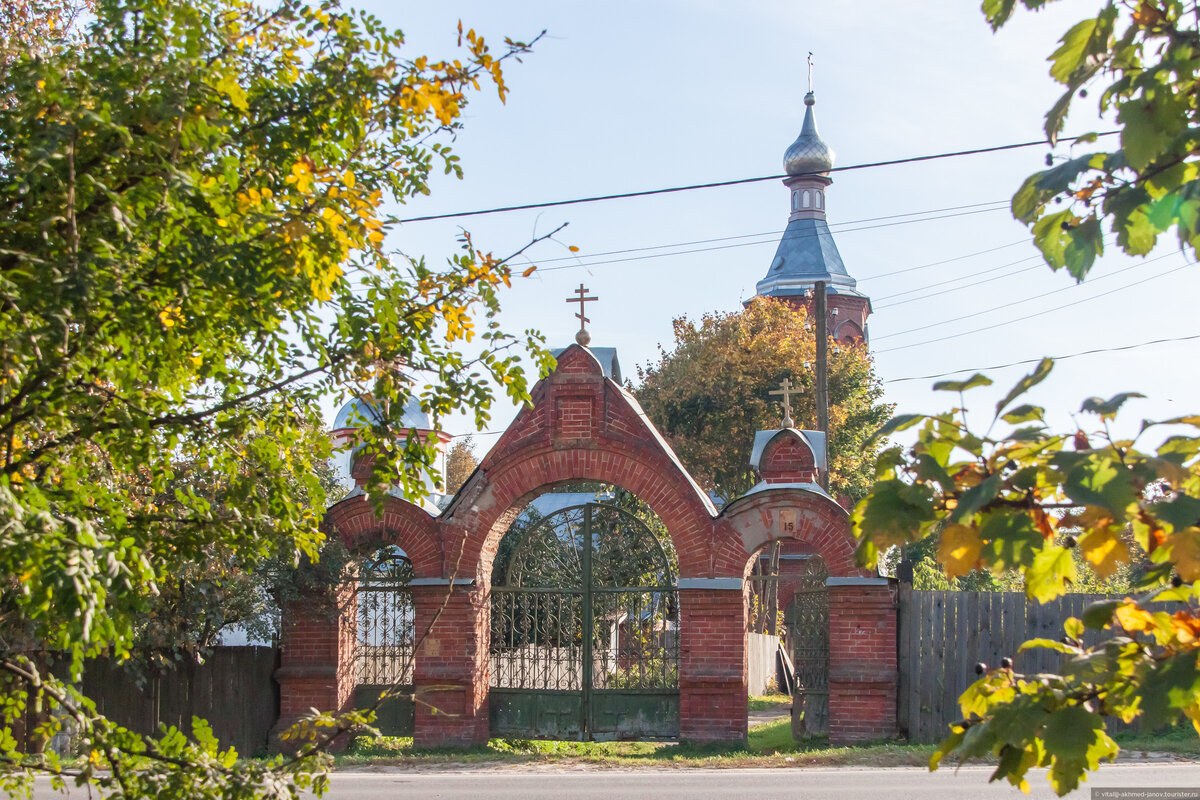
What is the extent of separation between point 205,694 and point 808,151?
3854cm

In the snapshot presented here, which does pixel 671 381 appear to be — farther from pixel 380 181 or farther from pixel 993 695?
pixel 993 695

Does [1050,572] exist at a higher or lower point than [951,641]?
higher

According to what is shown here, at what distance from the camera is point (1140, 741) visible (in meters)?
14.2

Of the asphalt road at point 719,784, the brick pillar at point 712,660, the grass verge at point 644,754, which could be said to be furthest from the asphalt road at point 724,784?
the brick pillar at point 712,660

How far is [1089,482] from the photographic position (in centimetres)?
171

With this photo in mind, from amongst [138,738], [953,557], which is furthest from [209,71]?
[953,557]

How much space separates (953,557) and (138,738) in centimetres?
290

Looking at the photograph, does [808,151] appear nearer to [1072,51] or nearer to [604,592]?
[604,592]

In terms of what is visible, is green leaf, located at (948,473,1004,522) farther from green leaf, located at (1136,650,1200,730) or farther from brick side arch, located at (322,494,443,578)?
brick side arch, located at (322,494,443,578)

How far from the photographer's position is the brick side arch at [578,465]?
1475 cm

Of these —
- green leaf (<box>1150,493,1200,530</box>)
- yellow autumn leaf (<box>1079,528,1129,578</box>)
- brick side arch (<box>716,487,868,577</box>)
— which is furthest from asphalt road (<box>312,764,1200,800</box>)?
green leaf (<box>1150,493,1200,530</box>)

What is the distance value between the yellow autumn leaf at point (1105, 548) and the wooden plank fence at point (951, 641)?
12961mm

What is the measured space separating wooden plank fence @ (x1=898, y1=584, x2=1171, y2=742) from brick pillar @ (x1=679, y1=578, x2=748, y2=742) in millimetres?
2066

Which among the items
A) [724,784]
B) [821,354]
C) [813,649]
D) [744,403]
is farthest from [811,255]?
[724,784]
